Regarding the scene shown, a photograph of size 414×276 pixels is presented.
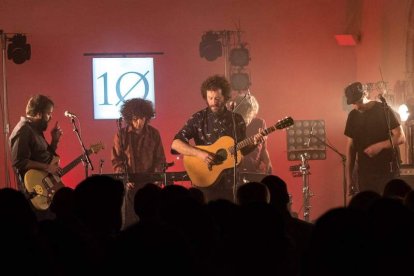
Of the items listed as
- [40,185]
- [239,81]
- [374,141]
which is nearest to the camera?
[374,141]

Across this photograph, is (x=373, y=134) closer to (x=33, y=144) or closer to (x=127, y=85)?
(x=33, y=144)

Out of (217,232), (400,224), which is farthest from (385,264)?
(217,232)

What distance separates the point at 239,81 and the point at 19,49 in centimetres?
366

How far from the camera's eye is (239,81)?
41.4 feet

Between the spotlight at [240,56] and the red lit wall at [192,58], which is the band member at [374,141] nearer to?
the spotlight at [240,56]

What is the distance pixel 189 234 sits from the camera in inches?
138

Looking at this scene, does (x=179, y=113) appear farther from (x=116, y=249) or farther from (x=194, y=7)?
(x=116, y=249)

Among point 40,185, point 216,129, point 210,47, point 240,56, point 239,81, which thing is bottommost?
point 40,185

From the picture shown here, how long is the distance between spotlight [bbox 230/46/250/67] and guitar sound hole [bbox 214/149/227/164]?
15.7ft

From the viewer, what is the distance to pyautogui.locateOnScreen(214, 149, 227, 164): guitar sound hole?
26.5 ft

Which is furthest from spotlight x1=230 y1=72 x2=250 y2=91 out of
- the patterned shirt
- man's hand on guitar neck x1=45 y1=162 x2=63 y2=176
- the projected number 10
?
the patterned shirt

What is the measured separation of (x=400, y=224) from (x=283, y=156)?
10.6 metres

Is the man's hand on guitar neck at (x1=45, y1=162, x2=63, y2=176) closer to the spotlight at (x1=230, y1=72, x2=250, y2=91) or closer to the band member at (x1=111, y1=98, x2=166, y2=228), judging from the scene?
the band member at (x1=111, y1=98, x2=166, y2=228)

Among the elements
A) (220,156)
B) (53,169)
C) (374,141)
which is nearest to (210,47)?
(53,169)
